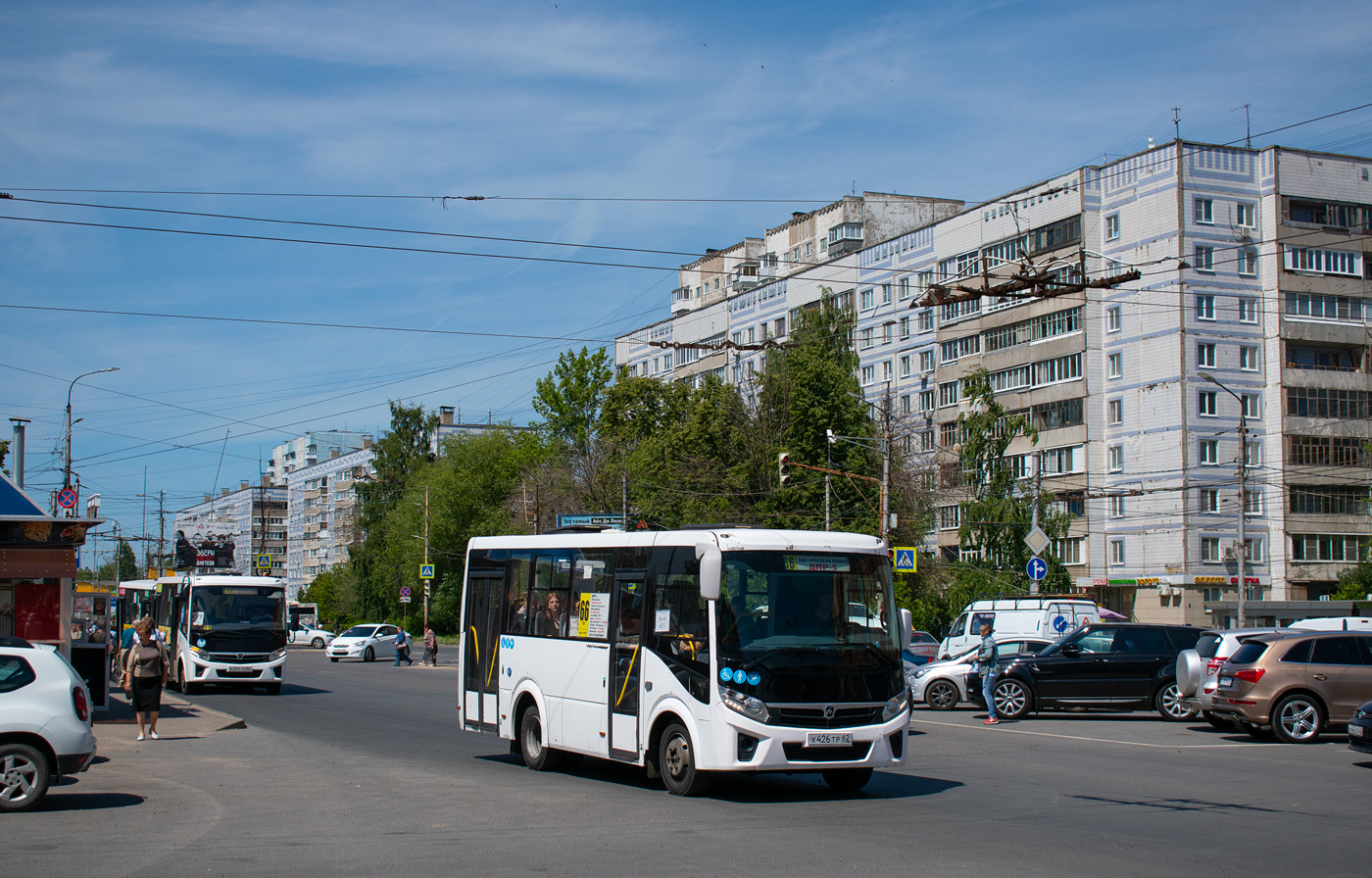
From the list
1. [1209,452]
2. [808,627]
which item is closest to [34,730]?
[808,627]

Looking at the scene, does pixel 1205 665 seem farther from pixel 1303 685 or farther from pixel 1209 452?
pixel 1209 452

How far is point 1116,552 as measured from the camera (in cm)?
5797

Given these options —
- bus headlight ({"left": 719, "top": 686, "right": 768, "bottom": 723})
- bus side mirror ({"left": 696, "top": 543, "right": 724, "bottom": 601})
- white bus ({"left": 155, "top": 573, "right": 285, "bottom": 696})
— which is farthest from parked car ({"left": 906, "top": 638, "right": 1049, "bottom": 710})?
bus side mirror ({"left": 696, "top": 543, "right": 724, "bottom": 601})

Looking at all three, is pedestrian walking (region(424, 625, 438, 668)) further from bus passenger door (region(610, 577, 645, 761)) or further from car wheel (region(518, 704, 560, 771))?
bus passenger door (region(610, 577, 645, 761))

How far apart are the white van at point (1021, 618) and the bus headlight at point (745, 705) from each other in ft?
67.4

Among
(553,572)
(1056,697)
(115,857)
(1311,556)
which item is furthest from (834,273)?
(115,857)

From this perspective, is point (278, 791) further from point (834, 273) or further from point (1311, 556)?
point (834, 273)

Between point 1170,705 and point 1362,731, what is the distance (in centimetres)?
813

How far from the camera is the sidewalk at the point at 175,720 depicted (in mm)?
20500

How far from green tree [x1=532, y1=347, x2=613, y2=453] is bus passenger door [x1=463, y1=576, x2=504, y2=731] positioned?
191 ft

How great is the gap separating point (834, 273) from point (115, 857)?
210 feet

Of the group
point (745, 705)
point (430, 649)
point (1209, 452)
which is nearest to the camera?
point (745, 705)

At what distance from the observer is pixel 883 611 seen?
42.5ft

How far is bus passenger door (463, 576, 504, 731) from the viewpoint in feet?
52.3
